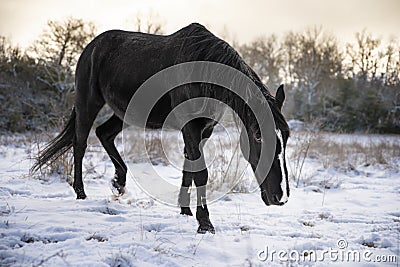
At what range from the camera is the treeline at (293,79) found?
13.8 m

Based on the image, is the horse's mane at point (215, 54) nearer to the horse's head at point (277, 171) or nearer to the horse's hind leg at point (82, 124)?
the horse's head at point (277, 171)

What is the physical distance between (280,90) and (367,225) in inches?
66.1

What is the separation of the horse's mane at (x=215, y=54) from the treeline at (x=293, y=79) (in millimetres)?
3182

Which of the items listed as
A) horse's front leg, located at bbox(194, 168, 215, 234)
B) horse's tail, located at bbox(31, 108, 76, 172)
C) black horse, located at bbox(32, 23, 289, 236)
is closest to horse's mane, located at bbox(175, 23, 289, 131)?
black horse, located at bbox(32, 23, 289, 236)

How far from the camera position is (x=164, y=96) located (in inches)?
117

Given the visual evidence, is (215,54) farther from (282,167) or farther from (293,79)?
(293,79)

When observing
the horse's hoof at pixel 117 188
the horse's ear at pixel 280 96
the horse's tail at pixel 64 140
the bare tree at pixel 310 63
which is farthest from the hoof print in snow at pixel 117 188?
the bare tree at pixel 310 63

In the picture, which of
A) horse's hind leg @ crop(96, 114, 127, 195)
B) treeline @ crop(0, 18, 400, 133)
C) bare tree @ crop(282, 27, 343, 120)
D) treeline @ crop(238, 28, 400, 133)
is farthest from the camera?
bare tree @ crop(282, 27, 343, 120)

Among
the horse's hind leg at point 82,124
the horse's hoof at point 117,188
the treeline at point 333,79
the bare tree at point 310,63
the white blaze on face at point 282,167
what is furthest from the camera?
the bare tree at point 310,63

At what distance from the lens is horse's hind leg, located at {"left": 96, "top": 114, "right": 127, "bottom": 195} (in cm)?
385

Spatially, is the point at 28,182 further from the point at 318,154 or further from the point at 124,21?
the point at 124,21

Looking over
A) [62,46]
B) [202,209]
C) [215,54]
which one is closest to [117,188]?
Answer: [202,209]

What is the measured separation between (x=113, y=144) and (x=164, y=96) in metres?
1.36

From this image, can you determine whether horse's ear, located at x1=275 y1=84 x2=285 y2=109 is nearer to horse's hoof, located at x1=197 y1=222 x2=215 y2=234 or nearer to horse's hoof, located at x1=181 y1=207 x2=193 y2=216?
horse's hoof, located at x1=197 y1=222 x2=215 y2=234
